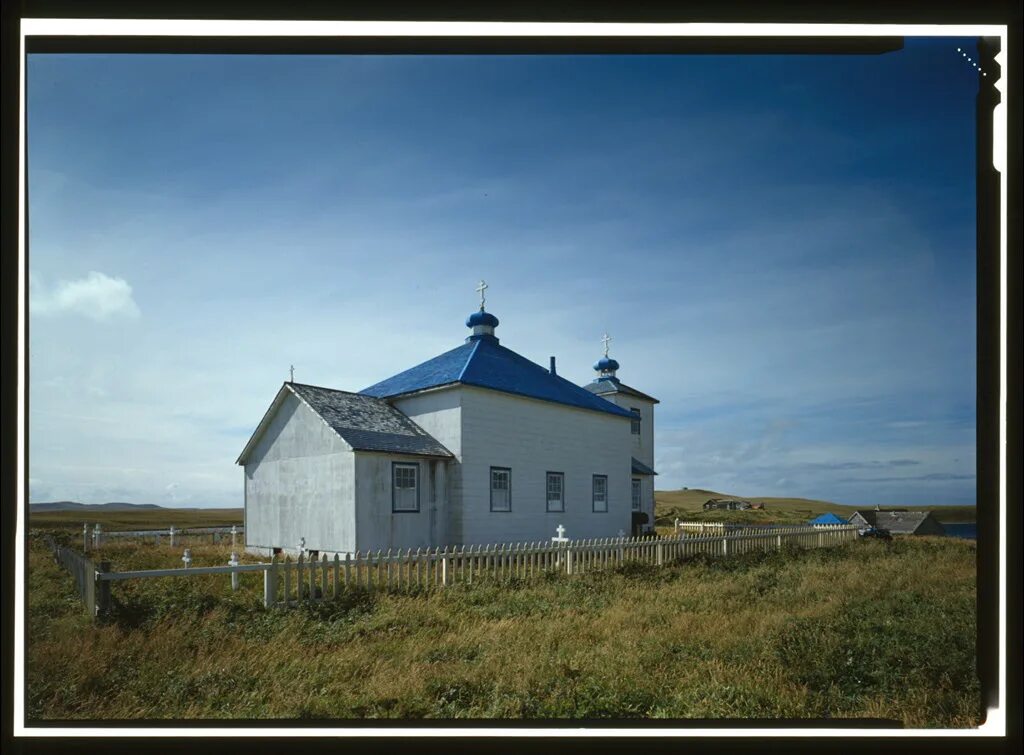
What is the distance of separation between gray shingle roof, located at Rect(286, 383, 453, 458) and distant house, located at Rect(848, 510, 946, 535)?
44.9ft

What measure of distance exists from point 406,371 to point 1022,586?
49.3ft

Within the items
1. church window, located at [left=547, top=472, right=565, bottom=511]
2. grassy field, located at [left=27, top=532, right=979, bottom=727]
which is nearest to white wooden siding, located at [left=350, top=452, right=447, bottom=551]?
church window, located at [left=547, top=472, right=565, bottom=511]

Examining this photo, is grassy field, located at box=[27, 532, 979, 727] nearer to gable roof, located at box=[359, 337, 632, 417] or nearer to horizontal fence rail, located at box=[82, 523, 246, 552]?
gable roof, located at box=[359, 337, 632, 417]

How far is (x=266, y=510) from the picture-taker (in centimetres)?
1480

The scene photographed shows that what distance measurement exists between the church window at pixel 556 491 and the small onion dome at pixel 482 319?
396cm

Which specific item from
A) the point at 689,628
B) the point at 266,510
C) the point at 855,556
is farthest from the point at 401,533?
the point at 855,556

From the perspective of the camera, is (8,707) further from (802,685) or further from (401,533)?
(401,533)

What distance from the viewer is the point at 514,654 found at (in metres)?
5.80

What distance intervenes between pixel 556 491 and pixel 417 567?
774 cm

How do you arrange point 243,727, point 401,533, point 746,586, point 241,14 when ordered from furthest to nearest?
point 401,533 → point 746,586 → point 243,727 → point 241,14

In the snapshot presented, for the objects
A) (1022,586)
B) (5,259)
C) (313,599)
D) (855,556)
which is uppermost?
(5,259)

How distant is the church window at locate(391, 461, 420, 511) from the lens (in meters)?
13.6

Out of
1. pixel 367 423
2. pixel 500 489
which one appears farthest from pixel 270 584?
pixel 500 489

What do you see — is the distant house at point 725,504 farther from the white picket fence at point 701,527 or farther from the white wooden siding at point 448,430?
the white wooden siding at point 448,430
